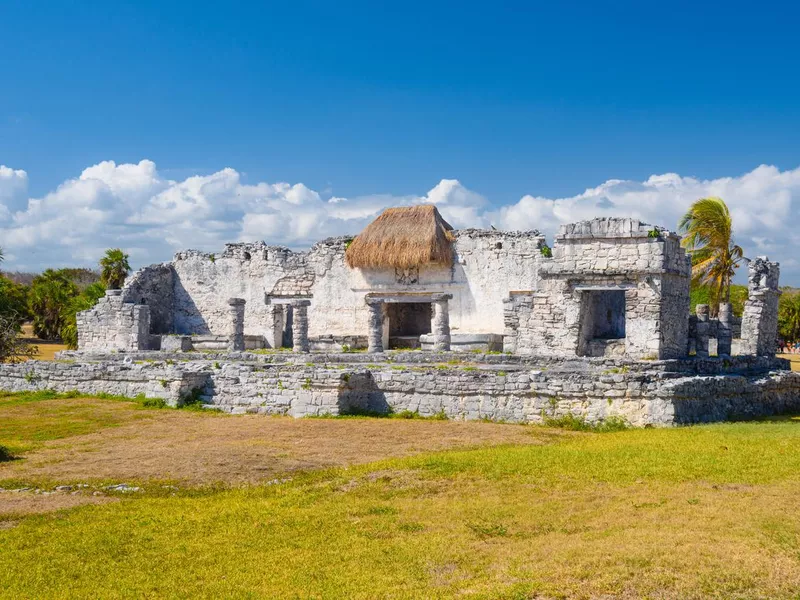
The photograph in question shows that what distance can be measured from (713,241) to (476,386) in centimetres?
1176

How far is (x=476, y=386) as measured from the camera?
1266cm

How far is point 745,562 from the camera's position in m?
5.09

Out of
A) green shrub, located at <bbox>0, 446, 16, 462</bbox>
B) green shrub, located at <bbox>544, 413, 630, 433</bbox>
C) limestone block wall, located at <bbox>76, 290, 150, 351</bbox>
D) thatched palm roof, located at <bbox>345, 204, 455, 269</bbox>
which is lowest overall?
green shrub, located at <bbox>0, 446, 16, 462</bbox>

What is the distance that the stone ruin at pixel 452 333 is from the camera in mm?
12555

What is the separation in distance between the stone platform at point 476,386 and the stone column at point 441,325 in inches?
106

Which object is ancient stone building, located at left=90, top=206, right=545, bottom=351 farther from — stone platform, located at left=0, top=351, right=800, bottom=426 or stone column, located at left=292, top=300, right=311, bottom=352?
stone platform, located at left=0, top=351, right=800, bottom=426

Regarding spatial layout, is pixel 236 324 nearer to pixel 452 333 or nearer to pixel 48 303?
pixel 452 333

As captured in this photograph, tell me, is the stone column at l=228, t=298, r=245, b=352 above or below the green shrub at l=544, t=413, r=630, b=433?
above

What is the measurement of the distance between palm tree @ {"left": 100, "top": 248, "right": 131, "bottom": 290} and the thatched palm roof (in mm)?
10384

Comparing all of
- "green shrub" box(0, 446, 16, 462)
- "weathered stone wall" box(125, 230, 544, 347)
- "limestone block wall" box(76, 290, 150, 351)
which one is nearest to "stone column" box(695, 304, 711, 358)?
"weathered stone wall" box(125, 230, 544, 347)

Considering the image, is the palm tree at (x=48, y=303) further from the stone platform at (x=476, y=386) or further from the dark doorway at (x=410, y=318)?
the stone platform at (x=476, y=386)

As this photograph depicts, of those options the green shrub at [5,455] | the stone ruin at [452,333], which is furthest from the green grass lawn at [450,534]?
the stone ruin at [452,333]

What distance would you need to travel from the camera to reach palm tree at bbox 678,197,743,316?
21.2 m

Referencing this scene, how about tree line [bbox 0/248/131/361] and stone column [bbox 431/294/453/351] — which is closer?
stone column [bbox 431/294/453/351]
